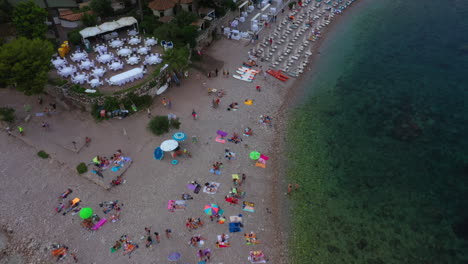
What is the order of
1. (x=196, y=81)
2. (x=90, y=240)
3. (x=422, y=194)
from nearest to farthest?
(x=90, y=240), (x=422, y=194), (x=196, y=81)

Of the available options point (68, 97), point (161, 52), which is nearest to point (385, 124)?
point (161, 52)

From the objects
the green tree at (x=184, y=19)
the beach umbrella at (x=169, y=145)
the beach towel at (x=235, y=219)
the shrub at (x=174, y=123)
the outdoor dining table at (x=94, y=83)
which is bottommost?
the beach towel at (x=235, y=219)

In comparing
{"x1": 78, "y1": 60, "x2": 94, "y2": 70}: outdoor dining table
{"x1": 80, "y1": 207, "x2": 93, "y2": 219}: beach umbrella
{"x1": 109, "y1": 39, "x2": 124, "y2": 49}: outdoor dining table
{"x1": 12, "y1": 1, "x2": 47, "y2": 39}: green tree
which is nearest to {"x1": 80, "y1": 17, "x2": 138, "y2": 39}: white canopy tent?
{"x1": 109, "y1": 39, "x2": 124, "y2": 49}: outdoor dining table

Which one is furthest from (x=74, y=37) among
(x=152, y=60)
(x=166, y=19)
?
(x=166, y=19)

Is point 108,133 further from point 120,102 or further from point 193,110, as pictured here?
point 193,110

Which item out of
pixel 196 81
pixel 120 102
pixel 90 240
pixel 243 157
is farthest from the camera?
pixel 196 81

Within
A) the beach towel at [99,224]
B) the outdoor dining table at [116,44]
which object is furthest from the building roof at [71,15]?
the beach towel at [99,224]

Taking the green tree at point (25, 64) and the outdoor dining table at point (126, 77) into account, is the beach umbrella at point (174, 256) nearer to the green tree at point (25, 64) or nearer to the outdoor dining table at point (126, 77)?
the outdoor dining table at point (126, 77)
